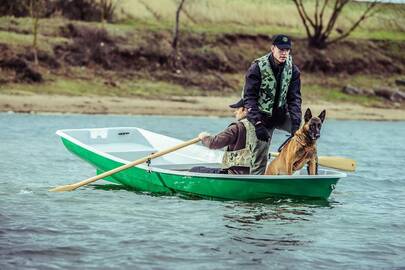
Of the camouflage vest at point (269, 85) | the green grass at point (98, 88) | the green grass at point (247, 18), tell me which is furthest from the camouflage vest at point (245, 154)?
the green grass at point (247, 18)

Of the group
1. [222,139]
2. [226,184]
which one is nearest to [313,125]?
[222,139]

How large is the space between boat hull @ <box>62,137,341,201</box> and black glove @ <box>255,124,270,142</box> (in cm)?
49

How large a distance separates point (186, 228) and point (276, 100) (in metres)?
2.09

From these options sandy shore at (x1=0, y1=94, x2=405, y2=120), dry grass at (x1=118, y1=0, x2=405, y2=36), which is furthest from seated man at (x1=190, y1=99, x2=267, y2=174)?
dry grass at (x1=118, y1=0, x2=405, y2=36)

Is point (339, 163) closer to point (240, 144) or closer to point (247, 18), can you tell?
point (240, 144)

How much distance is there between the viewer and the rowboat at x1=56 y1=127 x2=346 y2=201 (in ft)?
40.5

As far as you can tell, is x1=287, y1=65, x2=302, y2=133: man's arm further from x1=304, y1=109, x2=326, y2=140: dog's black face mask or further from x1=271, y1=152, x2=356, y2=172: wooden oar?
x1=271, y1=152, x2=356, y2=172: wooden oar

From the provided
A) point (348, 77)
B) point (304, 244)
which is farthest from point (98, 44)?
point (304, 244)

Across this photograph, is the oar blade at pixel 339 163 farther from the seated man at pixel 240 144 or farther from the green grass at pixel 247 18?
the green grass at pixel 247 18

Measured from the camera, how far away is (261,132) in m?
12.2

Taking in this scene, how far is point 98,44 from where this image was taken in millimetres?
32531

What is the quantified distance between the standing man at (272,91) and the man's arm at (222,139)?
33 centimetres

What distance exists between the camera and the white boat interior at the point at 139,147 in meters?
14.7

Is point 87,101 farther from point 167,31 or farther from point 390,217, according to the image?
point 390,217
